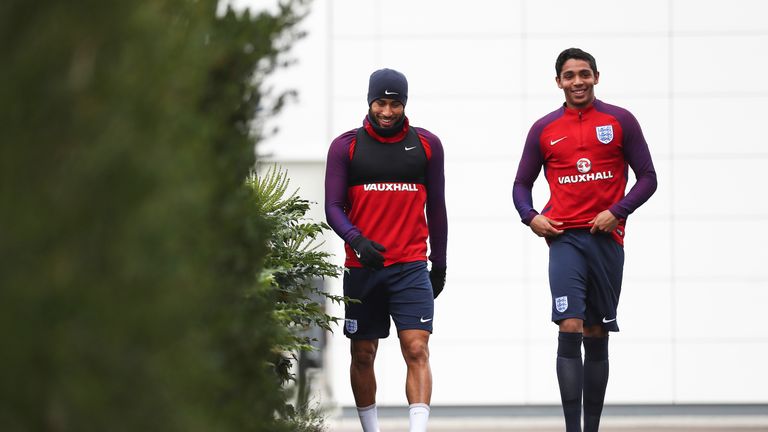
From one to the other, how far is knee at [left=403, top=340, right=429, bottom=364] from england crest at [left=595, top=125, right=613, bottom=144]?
1.39 m

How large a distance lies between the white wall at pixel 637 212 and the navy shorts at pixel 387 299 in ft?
13.8

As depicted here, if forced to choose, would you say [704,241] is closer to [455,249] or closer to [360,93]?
[455,249]

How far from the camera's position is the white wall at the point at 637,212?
35.7 ft

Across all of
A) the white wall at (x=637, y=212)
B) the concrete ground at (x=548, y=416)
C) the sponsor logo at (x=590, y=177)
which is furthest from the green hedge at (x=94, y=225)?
the white wall at (x=637, y=212)

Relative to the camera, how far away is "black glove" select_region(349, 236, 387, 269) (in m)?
6.38

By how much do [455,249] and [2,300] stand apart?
939cm

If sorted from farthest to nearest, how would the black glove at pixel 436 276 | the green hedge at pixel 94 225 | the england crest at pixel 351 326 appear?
the black glove at pixel 436 276, the england crest at pixel 351 326, the green hedge at pixel 94 225

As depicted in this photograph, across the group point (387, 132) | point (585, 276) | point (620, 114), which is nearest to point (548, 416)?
point (585, 276)

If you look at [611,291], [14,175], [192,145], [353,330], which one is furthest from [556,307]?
[14,175]

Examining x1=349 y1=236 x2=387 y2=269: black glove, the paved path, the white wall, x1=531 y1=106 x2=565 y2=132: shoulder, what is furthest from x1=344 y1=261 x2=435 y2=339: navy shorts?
the white wall

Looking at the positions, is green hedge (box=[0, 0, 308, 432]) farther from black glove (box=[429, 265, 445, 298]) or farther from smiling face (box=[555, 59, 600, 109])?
black glove (box=[429, 265, 445, 298])

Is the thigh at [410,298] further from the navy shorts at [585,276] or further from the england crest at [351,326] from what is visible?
the navy shorts at [585,276]

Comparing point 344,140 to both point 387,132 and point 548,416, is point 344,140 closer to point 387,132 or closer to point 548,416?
point 387,132

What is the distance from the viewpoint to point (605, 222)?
6.52 meters
